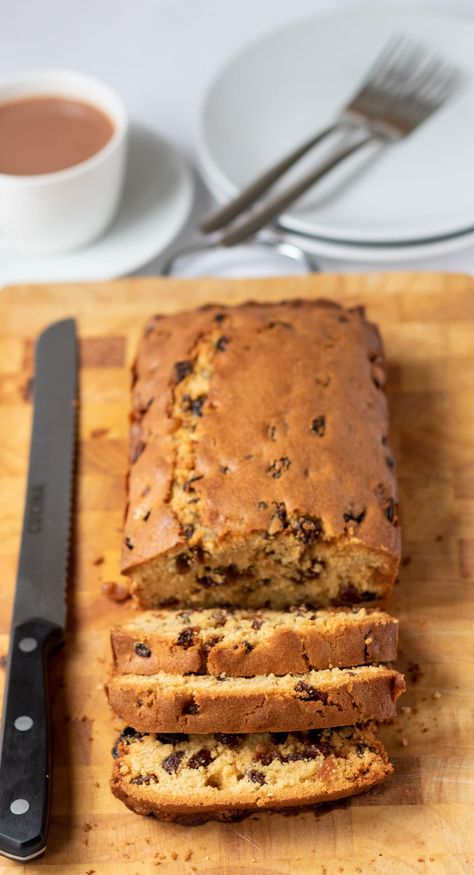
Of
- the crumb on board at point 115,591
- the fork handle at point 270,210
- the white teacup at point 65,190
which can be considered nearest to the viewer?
the crumb on board at point 115,591

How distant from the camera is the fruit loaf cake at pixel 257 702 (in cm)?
291

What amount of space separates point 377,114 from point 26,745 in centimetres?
327

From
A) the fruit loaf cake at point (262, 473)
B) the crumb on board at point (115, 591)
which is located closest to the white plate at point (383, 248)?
the fruit loaf cake at point (262, 473)

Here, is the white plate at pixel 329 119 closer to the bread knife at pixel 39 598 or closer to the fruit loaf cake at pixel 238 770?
the bread knife at pixel 39 598

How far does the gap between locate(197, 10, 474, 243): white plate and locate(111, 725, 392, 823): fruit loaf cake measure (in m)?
2.22

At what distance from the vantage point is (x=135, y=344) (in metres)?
4.20

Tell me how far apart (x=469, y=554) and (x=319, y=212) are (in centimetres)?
179

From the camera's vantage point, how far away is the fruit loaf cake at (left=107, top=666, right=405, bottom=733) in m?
2.91

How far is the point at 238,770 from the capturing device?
9.67 ft

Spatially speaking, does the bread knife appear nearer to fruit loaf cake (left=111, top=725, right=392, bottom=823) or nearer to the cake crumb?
the cake crumb

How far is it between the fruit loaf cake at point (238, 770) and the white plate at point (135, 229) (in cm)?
224

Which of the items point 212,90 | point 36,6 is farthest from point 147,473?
point 36,6

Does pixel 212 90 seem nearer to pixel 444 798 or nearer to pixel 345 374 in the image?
pixel 345 374

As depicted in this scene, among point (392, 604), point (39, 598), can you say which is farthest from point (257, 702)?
point (39, 598)
